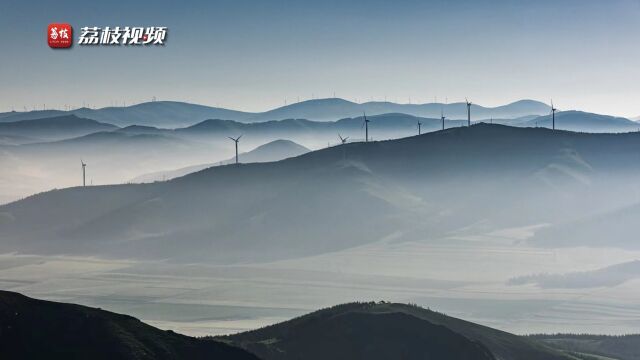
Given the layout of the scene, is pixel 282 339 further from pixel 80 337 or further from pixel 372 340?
pixel 80 337

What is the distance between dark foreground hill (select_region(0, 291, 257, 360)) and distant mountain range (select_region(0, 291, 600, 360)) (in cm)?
10

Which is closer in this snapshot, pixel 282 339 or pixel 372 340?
pixel 372 340

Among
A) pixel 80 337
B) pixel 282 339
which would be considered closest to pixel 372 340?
pixel 282 339

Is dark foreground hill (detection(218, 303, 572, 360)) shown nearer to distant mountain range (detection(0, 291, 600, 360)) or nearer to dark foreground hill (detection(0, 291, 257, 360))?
distant mountain range (detection(0, 291, 600, 360))

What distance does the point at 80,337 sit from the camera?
104500 mm

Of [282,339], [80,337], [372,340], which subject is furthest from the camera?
[282,339]

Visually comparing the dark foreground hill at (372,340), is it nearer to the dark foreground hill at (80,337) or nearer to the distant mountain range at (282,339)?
the distant mountain range at (282,339)

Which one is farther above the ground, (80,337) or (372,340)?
(80,337)

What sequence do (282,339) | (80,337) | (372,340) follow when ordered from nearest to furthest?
(80,337) < (372,340) < (282,339)

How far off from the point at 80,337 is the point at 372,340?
49340 mm

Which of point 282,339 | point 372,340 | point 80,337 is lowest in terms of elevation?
point 372,340

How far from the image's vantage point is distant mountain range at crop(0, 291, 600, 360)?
103m

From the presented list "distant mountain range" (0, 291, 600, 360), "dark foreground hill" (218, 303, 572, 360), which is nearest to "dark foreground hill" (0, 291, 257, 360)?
"distant mountain range" (0, 291, 600, 360)

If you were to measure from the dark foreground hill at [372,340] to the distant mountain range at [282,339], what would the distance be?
0.13 m
